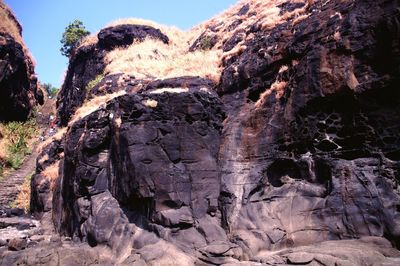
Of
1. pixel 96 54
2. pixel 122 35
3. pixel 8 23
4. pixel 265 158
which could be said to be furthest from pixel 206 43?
pixel 8 23

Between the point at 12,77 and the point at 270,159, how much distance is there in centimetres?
2666

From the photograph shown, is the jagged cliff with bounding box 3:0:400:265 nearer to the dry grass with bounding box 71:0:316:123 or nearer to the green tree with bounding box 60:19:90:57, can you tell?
the dry grass with bounding box 71:0:316:123

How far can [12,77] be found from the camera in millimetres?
30672

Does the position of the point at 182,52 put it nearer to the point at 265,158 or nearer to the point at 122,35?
the point at 122,35

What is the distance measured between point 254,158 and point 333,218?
3.48 m

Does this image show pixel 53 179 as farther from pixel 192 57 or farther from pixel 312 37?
pixel 312 37

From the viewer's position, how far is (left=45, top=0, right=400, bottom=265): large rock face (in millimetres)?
9938

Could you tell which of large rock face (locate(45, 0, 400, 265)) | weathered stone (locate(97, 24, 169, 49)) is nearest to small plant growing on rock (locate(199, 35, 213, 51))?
weathered stone (locate(97, 24, 169, 49))

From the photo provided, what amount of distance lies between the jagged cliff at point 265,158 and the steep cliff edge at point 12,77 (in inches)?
685

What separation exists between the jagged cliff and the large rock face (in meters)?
0.04

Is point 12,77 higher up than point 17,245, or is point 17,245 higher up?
point 12,77

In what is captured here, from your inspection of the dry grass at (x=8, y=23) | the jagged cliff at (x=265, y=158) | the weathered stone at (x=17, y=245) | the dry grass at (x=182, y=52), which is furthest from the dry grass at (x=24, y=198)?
the dry grass at (x=8, y=23)

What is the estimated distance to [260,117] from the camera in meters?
13.2

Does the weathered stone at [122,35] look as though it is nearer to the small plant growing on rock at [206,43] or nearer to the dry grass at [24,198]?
the small plant growing on rock at [206,43]
